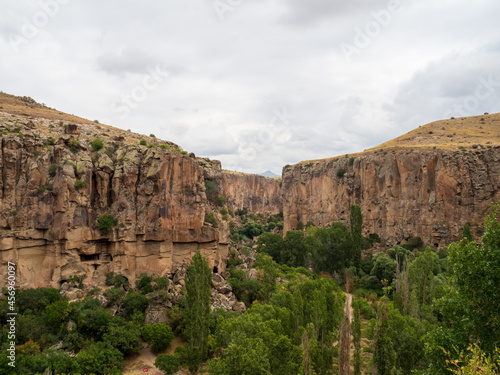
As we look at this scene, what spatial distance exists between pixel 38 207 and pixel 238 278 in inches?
917

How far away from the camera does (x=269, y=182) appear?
148m

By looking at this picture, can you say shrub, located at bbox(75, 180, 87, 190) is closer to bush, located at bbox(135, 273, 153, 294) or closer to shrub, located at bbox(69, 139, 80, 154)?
shrub, located at bbox(69, 139, 80, 154)

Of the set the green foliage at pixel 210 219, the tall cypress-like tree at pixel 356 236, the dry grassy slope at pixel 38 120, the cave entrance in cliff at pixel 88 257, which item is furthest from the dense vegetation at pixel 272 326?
the dry grassy slope at pixel 38 120

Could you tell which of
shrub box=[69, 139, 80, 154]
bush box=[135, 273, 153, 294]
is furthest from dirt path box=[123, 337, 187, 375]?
shrub box=[69, 139, 80, 154]

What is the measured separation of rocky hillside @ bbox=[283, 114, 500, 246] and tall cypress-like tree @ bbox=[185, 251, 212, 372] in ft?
157

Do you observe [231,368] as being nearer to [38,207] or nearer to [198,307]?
[198,307]

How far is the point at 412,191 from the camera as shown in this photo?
207ft

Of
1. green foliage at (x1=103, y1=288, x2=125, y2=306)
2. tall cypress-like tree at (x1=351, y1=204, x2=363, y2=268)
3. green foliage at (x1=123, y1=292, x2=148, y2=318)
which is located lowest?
green foliage at (x1=123, y1=292, x2=148, y2=318)

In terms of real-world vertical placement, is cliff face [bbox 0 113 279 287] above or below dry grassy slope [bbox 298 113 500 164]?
below

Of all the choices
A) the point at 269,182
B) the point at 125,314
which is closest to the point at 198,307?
the point at 125,314

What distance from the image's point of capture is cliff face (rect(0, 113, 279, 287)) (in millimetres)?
31531

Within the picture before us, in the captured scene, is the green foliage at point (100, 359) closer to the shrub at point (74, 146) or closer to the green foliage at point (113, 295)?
the green foliage at point (113, 295)

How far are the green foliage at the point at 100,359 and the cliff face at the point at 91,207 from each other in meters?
10.2

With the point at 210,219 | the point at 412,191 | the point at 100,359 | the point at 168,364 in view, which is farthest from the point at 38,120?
the point at 412,191
